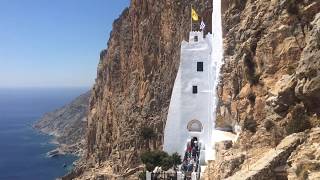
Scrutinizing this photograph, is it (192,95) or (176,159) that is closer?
(176,159)

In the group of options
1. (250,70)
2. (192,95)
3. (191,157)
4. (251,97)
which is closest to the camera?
(251,97)

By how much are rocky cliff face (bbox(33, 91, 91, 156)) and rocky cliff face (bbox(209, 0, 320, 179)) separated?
87678 mm

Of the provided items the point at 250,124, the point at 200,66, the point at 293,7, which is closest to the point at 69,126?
the point at 200,66

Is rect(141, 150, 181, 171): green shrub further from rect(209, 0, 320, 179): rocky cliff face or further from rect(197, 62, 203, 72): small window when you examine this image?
rect(209, 0, 320, 179): rocky cliff face

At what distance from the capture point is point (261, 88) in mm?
24609

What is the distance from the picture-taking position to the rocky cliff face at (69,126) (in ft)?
408

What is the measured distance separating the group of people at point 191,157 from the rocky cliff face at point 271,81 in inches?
187

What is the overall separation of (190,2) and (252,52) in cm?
2209

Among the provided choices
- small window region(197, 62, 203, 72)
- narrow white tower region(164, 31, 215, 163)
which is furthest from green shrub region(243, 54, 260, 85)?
small window region(197, 62, 203, 72)

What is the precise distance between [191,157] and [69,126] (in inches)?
4887

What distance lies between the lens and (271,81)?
24.0 meters

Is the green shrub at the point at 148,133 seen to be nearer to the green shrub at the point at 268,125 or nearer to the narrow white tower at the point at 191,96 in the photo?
the narrow white tower at the point at 191,96

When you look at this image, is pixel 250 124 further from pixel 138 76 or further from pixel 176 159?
pixel 138 76

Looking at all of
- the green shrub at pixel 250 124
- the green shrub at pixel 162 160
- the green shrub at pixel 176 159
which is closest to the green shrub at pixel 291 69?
the green shrub at pixel 250 124
